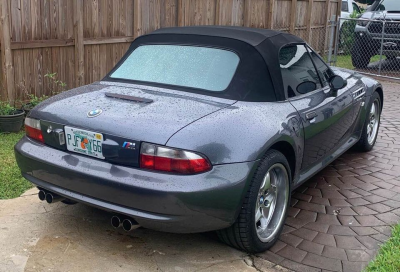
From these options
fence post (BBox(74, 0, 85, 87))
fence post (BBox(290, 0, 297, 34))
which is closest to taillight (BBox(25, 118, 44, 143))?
fence post (BBox(74, 0, 85, 87))

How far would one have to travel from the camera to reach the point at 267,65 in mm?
3840

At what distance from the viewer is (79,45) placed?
23.6ft

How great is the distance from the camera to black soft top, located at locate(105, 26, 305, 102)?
371 cm

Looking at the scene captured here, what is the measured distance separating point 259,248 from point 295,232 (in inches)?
21.7

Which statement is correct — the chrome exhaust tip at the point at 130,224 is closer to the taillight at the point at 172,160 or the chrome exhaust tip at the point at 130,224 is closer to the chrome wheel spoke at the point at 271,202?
the taillight at the point at 172,160

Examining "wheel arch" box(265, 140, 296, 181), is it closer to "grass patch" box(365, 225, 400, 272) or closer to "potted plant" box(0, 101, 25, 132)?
"grass patch" box(365, 225, 400, 272)

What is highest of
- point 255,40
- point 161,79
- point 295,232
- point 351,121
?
point 255,40

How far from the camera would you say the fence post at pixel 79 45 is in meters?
7.07

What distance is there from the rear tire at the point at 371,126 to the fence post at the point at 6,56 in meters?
4.50

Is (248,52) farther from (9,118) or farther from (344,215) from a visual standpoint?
(9,118)

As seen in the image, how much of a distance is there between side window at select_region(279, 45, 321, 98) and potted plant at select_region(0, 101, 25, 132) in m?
3.66

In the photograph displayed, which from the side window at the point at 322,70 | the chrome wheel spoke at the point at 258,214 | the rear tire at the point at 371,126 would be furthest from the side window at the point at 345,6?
the chrome wheel spoke at the point at 258,214

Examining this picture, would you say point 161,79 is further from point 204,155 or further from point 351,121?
point 351,121

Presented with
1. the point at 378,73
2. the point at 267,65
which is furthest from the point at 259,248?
the point at 378,73
